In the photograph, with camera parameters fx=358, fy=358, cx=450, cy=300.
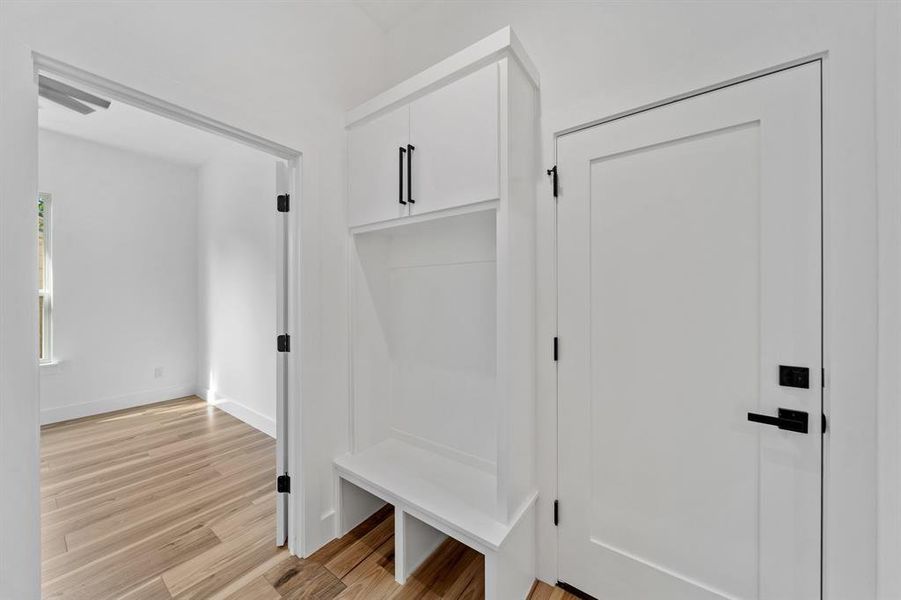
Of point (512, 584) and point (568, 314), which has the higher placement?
point (568, 314)

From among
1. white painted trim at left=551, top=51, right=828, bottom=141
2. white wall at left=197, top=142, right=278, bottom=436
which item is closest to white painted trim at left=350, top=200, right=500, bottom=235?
white painted trim at left=551, top=51, right=828, bottom=141

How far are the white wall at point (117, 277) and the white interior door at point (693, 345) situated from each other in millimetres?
4646

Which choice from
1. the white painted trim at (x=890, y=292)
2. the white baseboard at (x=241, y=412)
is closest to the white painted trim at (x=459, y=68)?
the white painted trim at (x=890, y=292)

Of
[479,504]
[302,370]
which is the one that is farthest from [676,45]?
[302,370]

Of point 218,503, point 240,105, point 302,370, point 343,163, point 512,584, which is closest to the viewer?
point 512,584

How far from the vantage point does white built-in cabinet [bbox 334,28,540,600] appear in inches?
55.9

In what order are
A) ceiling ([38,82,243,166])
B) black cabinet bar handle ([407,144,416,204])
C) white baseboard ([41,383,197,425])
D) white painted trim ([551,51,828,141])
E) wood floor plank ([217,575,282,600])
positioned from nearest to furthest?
white painted trim ([551,51,828,141]) → wood floor plank ([217,575,282,600]) → black cabinet bar handle ([407,144,416,204]) → ceiling ([38,82,243,166]) → white baseboard ([41,383,197,425])

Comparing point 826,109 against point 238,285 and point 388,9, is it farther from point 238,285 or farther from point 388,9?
point 238,285

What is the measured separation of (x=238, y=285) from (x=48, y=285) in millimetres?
1771

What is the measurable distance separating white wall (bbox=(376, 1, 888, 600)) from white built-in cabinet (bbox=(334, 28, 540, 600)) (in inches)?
5.3

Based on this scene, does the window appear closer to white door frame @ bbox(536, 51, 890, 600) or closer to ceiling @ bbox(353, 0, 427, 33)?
ceiling @ bbox(353, 0, 427, 33)

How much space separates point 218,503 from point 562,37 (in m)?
3.17

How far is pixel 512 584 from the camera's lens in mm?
1423

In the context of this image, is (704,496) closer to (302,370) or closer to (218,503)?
(302,370)
